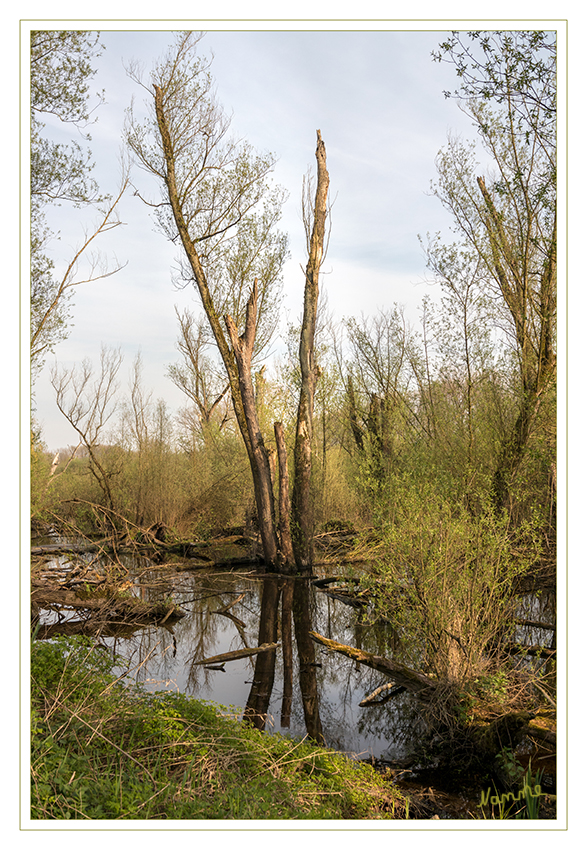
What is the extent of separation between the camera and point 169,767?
3566 mm

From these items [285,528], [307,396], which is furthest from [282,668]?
[307,396]

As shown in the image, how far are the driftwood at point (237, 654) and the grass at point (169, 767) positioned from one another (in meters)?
2.10

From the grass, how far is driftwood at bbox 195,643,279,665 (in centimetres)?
210

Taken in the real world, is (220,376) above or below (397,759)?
above

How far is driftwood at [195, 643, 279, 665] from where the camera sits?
653 centimetres

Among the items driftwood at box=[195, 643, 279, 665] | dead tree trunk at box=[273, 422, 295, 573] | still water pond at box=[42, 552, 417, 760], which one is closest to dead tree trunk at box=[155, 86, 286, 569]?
dead tree trunk at box=[273, 422, 295, 573]

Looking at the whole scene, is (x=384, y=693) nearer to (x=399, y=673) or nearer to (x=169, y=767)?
(x=399, y=673)

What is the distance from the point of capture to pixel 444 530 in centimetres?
514

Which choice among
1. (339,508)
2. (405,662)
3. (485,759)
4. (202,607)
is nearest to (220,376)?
(339,508)

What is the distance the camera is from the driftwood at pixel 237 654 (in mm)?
6531

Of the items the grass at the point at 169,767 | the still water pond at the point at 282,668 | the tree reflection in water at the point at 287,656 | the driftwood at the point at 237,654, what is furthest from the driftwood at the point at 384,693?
the driftwood at the point at 237,654

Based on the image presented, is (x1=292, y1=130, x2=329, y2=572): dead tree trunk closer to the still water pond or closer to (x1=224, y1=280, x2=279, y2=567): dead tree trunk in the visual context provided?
(x1=224, y1=280, x2=279, y2=567): dead tree trunk
